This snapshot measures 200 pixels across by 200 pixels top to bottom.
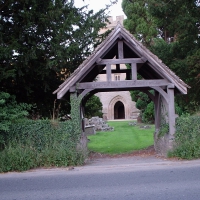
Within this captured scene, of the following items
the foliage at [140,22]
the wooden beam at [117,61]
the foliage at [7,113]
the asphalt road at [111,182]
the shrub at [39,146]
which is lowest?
the asphalt road at [111,182]

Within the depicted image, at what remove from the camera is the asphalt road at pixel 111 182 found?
609 centimetres

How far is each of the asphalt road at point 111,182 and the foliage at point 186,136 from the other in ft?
1.76

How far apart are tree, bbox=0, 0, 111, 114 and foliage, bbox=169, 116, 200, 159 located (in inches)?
205

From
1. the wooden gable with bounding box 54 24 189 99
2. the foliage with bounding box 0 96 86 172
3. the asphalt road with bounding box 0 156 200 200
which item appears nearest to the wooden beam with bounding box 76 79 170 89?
the wooden gable with bounding box 54 24 189 99

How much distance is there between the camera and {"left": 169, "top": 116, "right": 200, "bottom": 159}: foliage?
388 inches

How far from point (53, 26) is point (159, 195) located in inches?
332

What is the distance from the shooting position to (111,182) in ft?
23.9

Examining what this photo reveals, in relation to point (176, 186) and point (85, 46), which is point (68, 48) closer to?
point (85, 46)

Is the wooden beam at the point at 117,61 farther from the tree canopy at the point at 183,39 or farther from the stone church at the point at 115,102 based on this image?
the stone church at the point at 115,102

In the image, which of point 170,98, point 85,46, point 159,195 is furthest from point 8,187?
point 85,46

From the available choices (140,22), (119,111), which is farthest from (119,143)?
(119,111)

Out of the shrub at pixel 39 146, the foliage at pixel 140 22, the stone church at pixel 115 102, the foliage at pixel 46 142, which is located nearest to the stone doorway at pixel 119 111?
the stone church at pixel 115 102

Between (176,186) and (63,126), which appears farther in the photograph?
(63,126)

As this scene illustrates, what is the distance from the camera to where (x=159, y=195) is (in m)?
5.88
